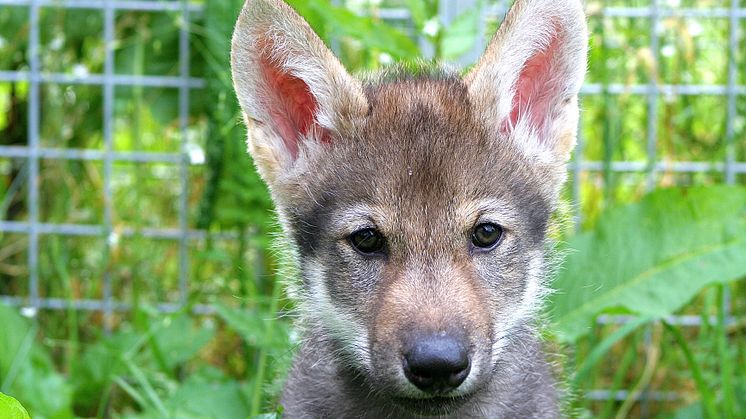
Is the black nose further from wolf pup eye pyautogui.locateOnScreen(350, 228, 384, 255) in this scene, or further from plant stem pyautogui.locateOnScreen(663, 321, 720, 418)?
plant stem pyautogui.locateOnScreen(663, 321, 720, 418)

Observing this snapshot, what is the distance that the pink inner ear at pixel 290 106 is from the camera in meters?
3.45

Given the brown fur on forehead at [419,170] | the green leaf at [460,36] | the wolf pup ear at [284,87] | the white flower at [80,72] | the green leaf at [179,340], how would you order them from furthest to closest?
the white flower at [80,72] → the green leaf at [179,340] → the green leaf at [460,36] → the wolf pup ear at [284,87] → the brown fur on forehead at [419,170]

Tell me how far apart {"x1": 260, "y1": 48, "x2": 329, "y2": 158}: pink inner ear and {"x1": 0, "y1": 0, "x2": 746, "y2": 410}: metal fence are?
5.85 ft

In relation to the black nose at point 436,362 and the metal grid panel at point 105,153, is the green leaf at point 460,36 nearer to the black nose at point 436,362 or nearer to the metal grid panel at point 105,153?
the metal grid panel at point 105,153

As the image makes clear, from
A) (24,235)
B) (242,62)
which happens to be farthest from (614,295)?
(24,235)

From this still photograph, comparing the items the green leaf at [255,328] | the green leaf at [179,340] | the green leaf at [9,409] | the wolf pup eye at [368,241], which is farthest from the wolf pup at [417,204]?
the green leaf at [179,340]

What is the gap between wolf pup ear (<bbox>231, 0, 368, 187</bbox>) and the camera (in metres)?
3.28

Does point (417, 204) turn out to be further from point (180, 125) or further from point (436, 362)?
point (180, 125)

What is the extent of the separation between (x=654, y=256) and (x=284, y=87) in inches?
77.3

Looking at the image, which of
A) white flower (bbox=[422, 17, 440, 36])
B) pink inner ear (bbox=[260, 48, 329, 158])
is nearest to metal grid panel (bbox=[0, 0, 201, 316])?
white flower (bbox=[422, 17, 440, 36])

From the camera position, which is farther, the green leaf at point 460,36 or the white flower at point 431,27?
the green leaf at point 460,36

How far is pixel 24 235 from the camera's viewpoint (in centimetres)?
570

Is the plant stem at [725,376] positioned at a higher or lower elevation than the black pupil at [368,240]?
lower

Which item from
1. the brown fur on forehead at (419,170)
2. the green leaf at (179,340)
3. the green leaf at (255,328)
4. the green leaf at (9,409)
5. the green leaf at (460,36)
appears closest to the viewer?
the green leaf at (9,409)
